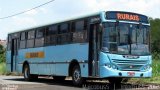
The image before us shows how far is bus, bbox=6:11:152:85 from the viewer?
1753cm

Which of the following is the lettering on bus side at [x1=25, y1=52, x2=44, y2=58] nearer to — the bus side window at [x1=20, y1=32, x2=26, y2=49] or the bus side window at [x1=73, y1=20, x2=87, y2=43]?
the bus side window at [x1=20, y1=32, x2=26, y2=49]

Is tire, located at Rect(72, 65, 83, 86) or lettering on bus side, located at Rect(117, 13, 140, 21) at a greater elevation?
lettering on bus side, located at Rect(117, 13, 140, 21)

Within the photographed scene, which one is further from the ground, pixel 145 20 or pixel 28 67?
pixel 145 20

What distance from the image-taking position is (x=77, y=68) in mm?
19797

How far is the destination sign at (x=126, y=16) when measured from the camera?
17956mm

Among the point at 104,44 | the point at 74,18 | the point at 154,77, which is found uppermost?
the point at 74,18

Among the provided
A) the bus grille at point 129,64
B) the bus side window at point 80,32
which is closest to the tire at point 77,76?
the bus side window at point 80,32

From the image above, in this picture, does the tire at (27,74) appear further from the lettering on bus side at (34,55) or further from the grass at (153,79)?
the grass at (153,79)

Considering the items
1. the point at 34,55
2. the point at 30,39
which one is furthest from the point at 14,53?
the point at 34,55

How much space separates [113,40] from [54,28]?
5.51m

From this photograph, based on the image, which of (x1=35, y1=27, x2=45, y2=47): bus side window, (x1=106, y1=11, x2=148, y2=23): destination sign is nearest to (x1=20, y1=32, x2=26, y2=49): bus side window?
(x1=35, y1=27, x2=45, y2=47): bus side window

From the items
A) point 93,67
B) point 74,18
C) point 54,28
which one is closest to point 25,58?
point 54,28

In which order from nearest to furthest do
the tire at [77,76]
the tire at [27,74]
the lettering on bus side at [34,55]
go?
the tire at [77,76] < the lettering on bus side at [34,55] < the tire at [27,74]

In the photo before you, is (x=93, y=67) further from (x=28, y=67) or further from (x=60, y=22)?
(x=28, y=67)
